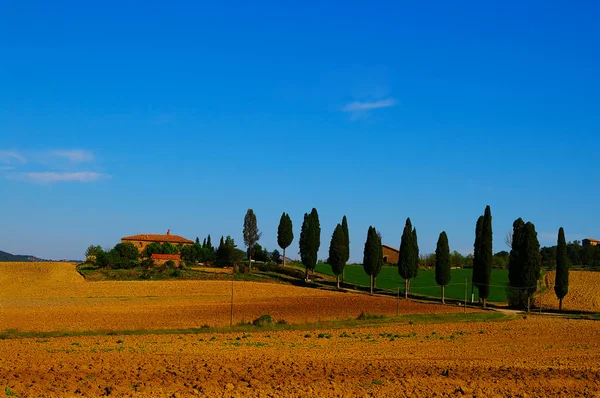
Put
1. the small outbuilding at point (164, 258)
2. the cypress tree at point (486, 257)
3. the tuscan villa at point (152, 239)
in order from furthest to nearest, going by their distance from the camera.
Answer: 1. the tuscan villa at point (152, 239)
2. the small outbuilding at point (164, 258)
3. the cypress tree at point (486, 257)

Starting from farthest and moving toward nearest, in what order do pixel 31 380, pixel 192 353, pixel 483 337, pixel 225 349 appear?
pixel 483 337 → pixel 225 349 → pixel 192 353 → pixel 31 380

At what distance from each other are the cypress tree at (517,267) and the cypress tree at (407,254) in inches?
485

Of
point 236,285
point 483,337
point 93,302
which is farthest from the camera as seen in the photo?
point 236,285

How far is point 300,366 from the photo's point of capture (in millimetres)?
19188

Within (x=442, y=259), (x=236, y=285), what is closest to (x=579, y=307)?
(x=442, y=259)

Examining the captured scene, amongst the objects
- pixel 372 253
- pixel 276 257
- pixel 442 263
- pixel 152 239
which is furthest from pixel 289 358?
pixel 152 239

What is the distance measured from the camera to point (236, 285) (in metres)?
79.3

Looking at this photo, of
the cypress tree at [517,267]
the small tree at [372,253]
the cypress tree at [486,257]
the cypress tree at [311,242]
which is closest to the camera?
the cypress tree at [517,267]

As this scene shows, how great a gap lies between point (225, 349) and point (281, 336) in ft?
24.4

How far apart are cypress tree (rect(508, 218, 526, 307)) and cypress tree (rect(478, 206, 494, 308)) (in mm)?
2310

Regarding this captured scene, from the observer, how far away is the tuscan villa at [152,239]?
144 m

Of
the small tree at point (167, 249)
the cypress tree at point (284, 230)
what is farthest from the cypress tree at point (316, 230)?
the small tree at point (167, 249)

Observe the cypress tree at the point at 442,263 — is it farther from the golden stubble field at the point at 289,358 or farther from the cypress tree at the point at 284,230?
the cypress tree at the point at 284,230

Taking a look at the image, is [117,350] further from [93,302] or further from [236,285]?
[236,285]
